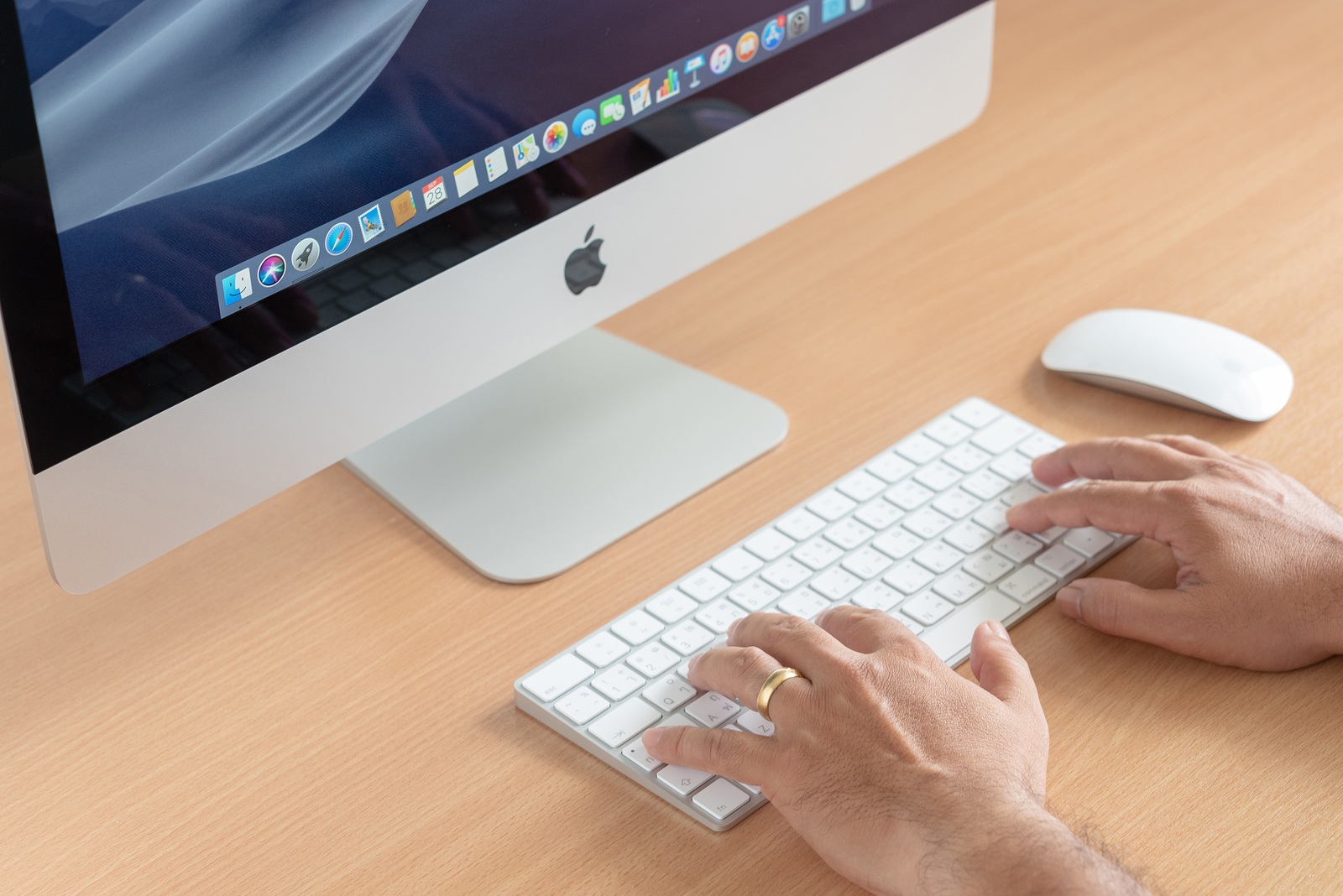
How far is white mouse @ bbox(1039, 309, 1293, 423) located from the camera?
0.87 m

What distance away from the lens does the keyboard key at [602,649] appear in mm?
700

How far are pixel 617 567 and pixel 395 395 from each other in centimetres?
17

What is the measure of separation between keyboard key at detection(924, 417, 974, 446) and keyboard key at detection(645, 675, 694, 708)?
268 millimetres

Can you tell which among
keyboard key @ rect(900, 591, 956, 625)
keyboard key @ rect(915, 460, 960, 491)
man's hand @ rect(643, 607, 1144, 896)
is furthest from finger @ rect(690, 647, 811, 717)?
keyboard key @ rect(915, 460, 960, 491)

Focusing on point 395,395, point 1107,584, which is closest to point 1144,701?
point 1107,584

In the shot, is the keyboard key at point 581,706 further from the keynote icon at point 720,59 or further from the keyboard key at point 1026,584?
the keynote icon at point 720,59

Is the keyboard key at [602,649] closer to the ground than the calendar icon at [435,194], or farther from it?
closer to the ground

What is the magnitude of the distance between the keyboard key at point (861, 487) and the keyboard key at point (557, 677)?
21 centimetres

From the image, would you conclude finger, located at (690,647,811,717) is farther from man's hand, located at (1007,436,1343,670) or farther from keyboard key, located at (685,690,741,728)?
man's hand, located at (1007,436,1343,670)

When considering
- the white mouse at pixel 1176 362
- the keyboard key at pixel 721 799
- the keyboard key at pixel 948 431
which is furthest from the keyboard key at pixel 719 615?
the white mouse at pixel 1176 362

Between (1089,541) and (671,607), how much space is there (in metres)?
0.26

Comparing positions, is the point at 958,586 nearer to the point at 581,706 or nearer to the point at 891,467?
the point at 891,467

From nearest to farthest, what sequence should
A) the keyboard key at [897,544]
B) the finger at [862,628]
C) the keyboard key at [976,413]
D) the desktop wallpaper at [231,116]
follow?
the desktop wallpaper at [231,116] → the finger at [862,628] → the keyboard key at [897,544] → the keyboard key at [976,413]

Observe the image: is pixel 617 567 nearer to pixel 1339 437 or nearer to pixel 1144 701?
pixel 1144 701
